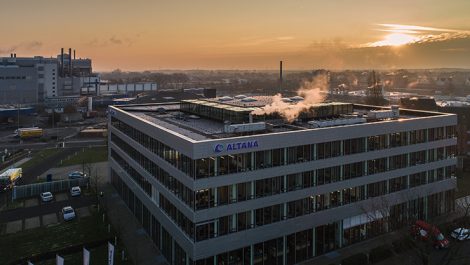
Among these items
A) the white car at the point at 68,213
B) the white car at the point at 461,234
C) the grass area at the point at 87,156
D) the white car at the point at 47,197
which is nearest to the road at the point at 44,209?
the white car at the point at 47,197

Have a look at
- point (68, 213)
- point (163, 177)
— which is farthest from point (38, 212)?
point (163, 177)

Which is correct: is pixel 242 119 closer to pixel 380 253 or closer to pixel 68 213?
pixel 380 253

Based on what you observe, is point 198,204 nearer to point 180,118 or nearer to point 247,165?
point 247,165

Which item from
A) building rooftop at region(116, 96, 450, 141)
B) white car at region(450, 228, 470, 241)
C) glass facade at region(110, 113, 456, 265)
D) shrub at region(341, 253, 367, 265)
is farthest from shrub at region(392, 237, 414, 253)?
building rooftop at region(116, 96, 450, 141)

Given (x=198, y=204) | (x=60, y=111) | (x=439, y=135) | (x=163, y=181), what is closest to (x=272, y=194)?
(x=198, y=204)

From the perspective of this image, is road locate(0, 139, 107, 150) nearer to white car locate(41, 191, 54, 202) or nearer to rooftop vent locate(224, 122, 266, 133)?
white car locate(41, 191, 54, 202)

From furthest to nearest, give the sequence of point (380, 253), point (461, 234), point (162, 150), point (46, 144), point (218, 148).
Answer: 1. point (46, 144)
2. point (461, 234)
3. point (162, 150)
4. point (380, 253)
5. point (218, 148)
